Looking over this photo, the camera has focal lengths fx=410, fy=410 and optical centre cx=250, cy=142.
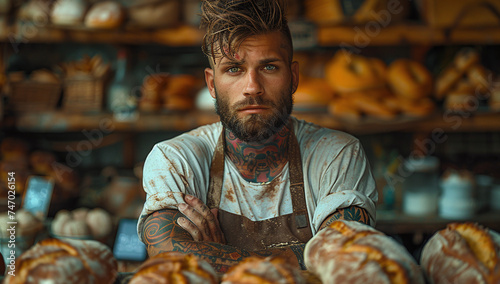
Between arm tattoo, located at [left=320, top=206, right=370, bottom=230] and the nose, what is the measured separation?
49 cm

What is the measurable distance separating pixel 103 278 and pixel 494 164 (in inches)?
123

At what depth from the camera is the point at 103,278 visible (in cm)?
79

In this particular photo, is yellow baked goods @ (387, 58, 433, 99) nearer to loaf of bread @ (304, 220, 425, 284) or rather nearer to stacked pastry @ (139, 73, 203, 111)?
stacked pastry @ (139, 73, 203, 111)

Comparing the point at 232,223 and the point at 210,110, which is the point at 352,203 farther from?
the point at 210,110

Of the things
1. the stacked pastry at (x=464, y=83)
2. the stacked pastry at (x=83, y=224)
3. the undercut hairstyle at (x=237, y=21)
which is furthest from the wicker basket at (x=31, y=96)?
the stacked pastry at (x=464, y=83)

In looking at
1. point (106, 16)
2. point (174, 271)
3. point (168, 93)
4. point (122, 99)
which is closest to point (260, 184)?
point (174, 271)

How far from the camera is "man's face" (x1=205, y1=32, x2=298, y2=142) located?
1.44m

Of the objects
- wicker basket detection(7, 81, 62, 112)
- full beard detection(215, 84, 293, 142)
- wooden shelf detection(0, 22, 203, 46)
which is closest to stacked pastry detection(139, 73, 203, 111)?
wooden shelf detection(0, 22, 203, 46)

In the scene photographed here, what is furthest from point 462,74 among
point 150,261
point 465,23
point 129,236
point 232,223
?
point 150,261

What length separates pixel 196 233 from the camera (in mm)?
1342

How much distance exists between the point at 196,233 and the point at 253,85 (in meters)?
0.53

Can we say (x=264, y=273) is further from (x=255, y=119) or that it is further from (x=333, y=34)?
(x=333, y=34)

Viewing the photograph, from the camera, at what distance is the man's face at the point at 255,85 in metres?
1.44

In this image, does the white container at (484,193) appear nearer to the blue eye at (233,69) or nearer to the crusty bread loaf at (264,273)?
the blue eye at (233,69)
